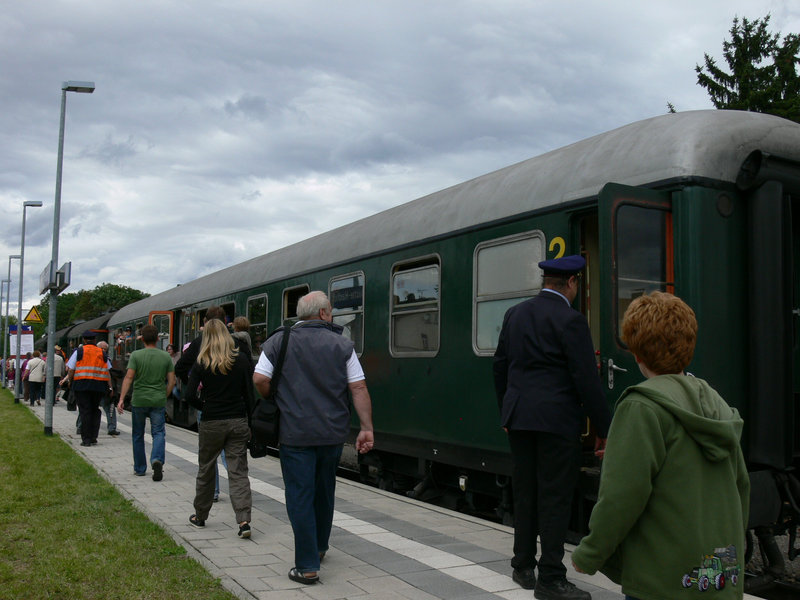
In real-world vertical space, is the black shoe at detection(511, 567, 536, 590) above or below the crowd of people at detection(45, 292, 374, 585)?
below

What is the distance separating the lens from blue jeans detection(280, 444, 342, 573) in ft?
16.5

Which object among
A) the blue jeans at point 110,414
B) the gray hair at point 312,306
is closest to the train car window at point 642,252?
the gray hair at point 312,306

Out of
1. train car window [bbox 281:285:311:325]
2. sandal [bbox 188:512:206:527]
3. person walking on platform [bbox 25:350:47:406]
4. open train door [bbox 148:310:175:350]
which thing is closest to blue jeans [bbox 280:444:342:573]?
sandal [bbox 188:512:206:527]

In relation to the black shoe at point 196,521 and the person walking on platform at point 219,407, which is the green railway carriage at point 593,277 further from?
the black shoe at point 196,521

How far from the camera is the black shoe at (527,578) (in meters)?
4.87

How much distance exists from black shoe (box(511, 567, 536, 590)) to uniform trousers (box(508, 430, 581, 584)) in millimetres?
31

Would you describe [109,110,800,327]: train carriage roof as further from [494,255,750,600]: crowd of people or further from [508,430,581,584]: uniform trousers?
[494,255,750,600]: crowd of people

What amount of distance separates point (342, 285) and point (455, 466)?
3.12 metres

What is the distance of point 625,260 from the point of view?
5391mm

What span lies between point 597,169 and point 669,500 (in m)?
4.11

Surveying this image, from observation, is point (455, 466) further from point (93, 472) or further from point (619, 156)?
point (93, 472)

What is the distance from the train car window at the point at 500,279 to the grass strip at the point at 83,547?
3.04 meters

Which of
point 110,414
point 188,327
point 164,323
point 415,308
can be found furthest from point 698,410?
point 164,323

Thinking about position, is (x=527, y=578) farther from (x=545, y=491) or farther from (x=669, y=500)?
(x=669, y=500)
